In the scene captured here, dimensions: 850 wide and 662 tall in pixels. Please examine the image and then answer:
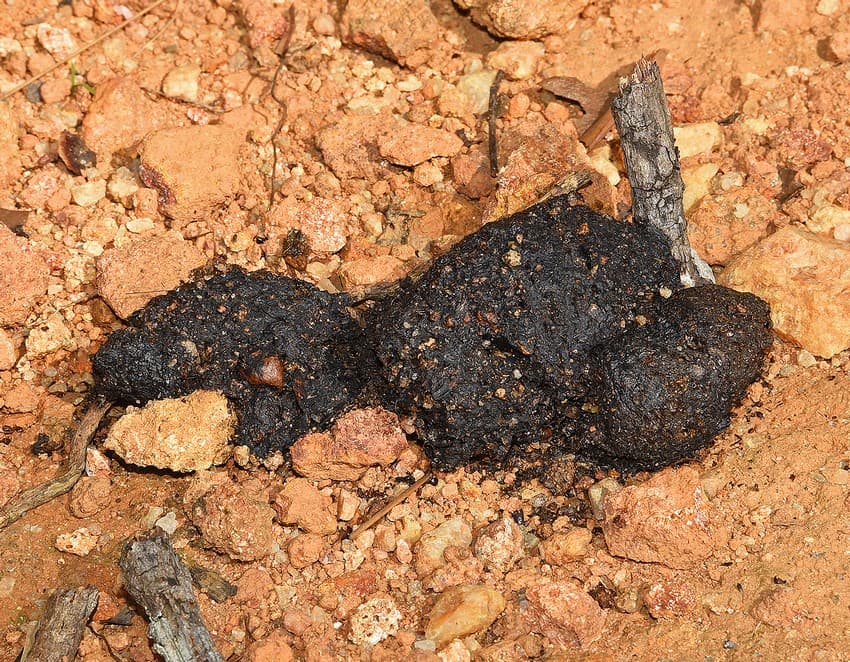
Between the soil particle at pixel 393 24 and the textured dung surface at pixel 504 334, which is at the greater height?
the soil particle at pixel 393 24

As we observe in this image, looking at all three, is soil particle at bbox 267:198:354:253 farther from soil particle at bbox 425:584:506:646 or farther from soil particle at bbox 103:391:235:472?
soil particle at bbox 425:584:506:646

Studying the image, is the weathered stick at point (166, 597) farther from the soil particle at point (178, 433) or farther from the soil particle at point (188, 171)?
the soil particle at point (188, 171)

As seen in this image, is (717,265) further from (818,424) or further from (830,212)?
(818,424)

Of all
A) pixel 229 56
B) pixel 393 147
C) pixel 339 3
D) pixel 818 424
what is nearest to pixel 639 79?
pixel 393 147

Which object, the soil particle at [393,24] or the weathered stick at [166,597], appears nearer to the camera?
the weathered stick at [166,597]

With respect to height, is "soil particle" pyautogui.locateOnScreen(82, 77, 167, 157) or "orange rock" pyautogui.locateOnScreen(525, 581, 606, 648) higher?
"orange rock" pyautogui.locateOnScreen(525, 581, 606, 648)

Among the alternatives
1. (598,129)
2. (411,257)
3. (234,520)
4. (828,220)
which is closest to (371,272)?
(411,257)

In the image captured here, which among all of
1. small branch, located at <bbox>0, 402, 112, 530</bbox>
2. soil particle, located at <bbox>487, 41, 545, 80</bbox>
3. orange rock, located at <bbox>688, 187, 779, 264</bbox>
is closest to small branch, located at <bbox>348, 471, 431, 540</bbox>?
small branch, located at <bbox>0, 402, 112, 530</bbox>

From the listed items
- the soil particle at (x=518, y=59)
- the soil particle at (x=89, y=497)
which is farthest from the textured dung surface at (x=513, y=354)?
the soil particle at (x=518, y=59)
